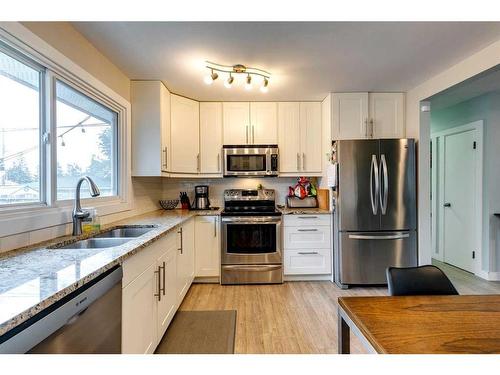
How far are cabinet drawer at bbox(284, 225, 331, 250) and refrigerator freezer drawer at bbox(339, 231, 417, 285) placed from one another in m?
0.24

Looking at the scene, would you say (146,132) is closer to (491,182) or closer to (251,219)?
(251,219)

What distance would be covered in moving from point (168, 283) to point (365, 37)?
93.5 inches

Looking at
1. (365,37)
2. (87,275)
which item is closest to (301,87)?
(365,37)

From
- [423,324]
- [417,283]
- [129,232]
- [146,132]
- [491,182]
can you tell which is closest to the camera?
[423,324]

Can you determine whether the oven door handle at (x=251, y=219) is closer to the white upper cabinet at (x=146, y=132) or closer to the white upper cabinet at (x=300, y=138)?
the white upper cabinet at (x=300, y=138)

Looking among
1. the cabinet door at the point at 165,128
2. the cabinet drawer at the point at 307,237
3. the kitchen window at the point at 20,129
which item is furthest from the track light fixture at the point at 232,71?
the cabinet drawer at the point at 307,237

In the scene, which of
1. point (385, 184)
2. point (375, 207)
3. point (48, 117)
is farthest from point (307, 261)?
point (48, 117)

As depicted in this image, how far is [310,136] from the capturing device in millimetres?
→ 3568

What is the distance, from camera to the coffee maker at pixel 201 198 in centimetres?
365

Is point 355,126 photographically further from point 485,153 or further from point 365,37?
point 485,153

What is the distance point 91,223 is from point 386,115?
3280 mm

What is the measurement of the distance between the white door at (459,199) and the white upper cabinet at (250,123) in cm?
253

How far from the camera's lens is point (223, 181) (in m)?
3.86

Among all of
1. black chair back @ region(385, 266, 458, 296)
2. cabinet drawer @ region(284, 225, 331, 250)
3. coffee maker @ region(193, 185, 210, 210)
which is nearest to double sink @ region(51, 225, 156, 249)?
coffee maker @ region(193, 185, 210, 210)
